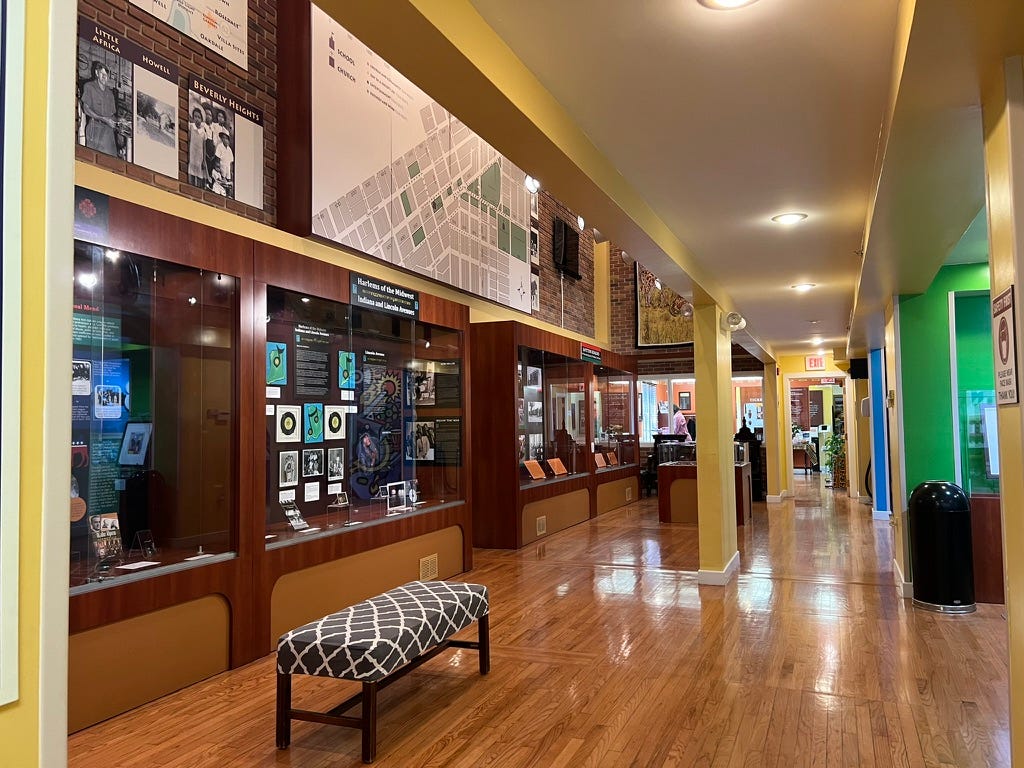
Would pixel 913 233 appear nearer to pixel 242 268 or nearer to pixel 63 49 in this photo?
A: pixel 242 268

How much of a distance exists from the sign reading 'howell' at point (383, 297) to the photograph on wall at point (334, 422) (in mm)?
833

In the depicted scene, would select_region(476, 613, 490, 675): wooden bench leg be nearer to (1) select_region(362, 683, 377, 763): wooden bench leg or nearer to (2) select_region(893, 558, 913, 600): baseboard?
(1) select_region(362, 683, 377, 763): wooden bench leg

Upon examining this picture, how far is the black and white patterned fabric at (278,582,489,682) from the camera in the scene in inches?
133

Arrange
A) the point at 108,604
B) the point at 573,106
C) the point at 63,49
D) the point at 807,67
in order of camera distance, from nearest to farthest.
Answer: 1. the point at 63,49
2. the point at 807,67
3. the point at 573,106
4. the point at 108,604

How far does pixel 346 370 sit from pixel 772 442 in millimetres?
9639

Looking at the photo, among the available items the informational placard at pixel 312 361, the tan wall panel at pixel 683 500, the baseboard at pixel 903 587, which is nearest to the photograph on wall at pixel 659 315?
the tan wall panel at pixel 683 500

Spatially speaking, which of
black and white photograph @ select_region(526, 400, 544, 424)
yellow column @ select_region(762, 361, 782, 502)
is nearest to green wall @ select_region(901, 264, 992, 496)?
black and white photograph @ select_region(526, 400, 544, 424)

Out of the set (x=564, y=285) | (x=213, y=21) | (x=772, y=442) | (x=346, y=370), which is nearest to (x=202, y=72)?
(x=213, y=21)

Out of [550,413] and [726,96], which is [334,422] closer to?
[726,96]

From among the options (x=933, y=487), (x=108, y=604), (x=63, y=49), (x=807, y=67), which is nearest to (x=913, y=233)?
(x=807, y=67)

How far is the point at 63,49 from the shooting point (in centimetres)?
117

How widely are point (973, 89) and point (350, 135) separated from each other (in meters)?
4.81

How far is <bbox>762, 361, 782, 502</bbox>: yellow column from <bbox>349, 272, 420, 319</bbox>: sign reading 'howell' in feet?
28.9

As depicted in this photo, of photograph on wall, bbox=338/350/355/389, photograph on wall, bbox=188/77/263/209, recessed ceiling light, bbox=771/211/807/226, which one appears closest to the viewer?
photograph on wall, bbox=188/77/263/209
